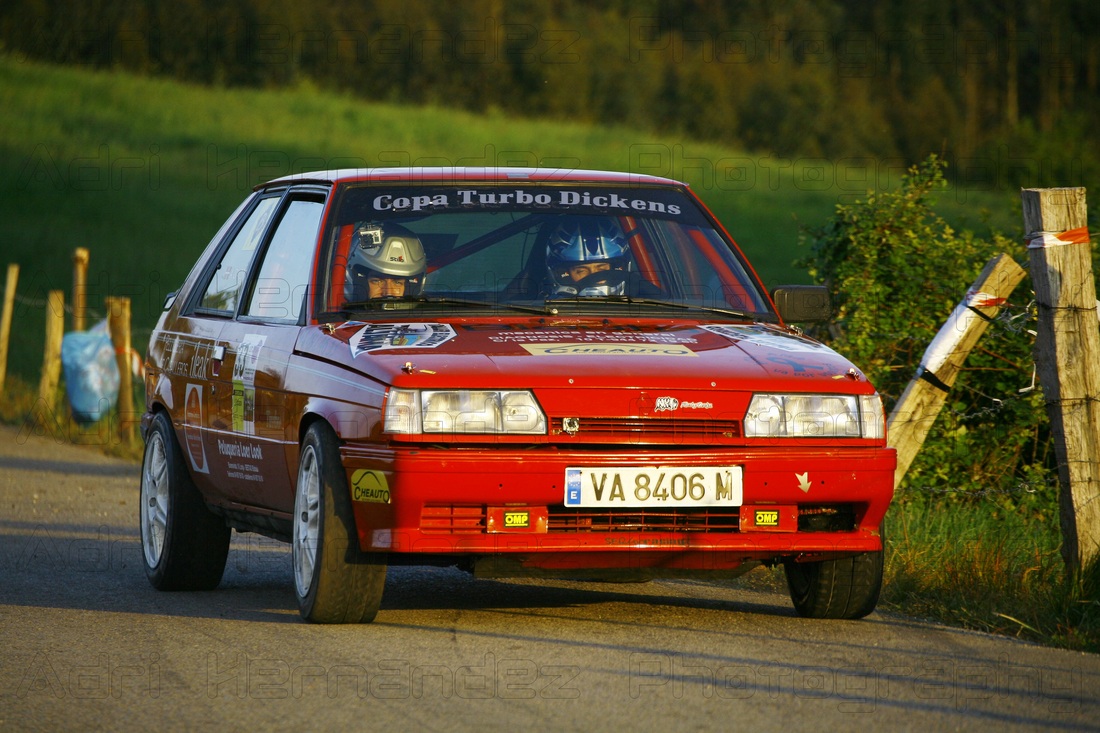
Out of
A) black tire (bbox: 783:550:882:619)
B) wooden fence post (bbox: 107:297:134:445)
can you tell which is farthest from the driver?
wooden fence post (bbox: 107:297:134:445)

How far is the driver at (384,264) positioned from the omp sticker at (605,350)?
90 cm

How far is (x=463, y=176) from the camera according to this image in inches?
288

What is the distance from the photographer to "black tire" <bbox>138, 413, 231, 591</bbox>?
757cm

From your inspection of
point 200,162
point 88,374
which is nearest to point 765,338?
point 88,374

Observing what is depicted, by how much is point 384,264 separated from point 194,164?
54.4 meters

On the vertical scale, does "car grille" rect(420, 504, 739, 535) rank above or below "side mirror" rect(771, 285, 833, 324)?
below

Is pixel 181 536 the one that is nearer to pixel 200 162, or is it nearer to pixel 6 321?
pixel 6 321

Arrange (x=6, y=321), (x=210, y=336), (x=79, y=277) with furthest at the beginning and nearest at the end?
(x=6, y=321) → (x=79, y=277) → (x=210, y=336)

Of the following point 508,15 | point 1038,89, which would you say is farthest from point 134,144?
point 1038,89

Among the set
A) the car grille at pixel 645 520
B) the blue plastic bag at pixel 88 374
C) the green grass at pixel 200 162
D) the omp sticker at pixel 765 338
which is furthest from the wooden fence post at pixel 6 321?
the car grille at pixel 645 520

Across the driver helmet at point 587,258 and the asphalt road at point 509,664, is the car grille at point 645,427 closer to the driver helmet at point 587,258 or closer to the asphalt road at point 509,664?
the asphalt road at point 509,664

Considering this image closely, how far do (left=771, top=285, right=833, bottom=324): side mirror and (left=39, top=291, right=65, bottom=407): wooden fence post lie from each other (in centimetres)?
1182

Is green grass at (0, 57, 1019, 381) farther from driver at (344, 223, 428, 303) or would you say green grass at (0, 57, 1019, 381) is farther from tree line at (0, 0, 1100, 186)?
driver at (344, 223, 428, 303)

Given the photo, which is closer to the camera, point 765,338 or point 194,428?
point 765,338
